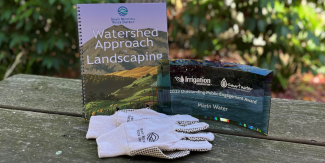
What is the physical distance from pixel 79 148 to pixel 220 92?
46 centimetres

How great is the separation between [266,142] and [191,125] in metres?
0.22

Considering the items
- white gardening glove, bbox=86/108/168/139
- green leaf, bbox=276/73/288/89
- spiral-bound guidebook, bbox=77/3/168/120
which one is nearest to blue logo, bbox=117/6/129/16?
spiral-bound guidebook, bbox=77/3/168/120

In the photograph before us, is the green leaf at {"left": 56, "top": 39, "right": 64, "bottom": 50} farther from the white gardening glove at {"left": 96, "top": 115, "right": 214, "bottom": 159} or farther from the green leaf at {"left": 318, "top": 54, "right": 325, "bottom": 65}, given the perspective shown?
the green leaf at {"left": 318, "top": 54, "right": 325, "bottom": 65}

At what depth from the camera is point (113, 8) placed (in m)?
0.94

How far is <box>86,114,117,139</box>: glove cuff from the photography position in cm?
85

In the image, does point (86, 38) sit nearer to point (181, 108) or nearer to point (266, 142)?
point (181, 108)

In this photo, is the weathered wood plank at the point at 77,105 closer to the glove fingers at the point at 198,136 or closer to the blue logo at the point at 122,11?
the glove fingers at the point at 198,136

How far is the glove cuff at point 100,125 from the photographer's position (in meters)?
0.85

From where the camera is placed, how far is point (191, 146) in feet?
2.51

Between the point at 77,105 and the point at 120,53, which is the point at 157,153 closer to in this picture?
the point at 120,53

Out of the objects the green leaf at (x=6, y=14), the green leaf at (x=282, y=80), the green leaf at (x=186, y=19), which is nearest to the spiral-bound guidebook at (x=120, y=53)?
the green leaf at (x=186, y=19)

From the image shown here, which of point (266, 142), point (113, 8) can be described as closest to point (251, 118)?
point (266, 142)

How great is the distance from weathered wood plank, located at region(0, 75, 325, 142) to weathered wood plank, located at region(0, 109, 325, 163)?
0.25 ft

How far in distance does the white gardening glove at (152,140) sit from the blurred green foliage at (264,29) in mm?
1196
